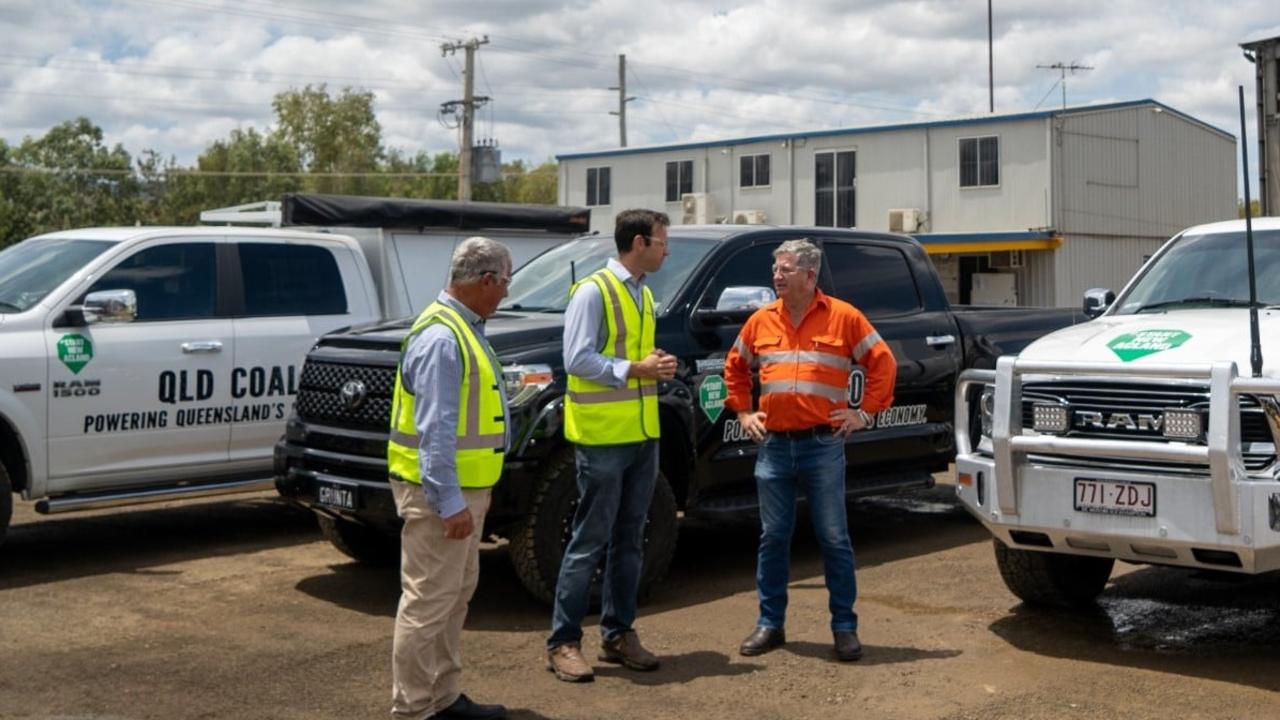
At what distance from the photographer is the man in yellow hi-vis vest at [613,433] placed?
240 inches

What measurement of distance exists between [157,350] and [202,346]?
29cm

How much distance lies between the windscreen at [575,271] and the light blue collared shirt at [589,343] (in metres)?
1.55

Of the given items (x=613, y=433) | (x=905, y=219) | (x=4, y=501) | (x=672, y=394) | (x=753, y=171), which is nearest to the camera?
(x=613, y=433)

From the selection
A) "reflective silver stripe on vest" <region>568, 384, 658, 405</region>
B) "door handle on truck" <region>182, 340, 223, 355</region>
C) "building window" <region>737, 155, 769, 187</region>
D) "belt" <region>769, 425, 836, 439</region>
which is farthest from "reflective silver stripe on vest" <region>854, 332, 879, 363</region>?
"building window" <region>737, 155, 769, 187</region>

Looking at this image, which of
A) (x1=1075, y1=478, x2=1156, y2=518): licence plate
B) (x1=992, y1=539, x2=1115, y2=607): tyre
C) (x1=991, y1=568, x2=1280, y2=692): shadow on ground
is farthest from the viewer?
(x1=992, y1=539, x2=1115, y2=607): tyre

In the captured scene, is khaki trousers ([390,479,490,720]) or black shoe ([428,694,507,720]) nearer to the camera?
khaki trousers ([390,479,490,720])

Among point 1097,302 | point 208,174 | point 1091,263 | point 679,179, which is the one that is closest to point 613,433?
point 1097,302

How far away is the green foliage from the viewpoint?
6278 centimetres

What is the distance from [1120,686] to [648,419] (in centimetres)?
223

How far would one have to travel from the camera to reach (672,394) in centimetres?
Answer: 751

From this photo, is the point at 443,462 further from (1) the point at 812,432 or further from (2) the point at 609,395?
(1) the point at 812,432

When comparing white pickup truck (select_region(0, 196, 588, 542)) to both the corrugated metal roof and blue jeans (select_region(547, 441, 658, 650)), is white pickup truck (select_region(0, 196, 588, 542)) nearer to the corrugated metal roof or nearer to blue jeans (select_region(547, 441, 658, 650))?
blue jeans (select_region(547, 441, 658, 650))

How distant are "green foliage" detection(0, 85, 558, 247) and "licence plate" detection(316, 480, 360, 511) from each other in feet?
174

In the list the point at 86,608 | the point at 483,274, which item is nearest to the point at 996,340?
the point at 483,274
